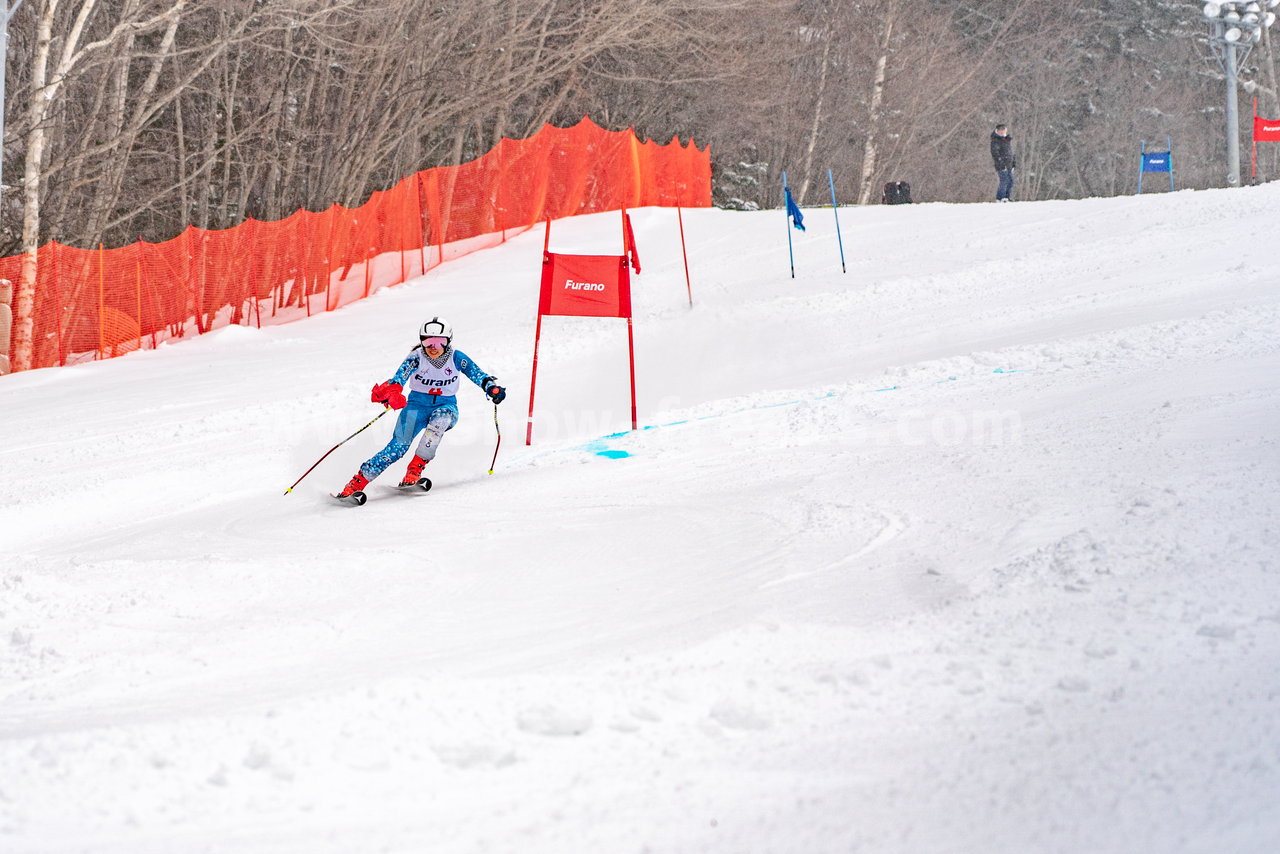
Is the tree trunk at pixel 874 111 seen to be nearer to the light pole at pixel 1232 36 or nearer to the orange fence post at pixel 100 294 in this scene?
the light pole at pixel 1232 36

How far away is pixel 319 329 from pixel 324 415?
5678 mm

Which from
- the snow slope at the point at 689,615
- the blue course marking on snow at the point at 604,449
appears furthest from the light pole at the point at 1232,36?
the blue course marking on snow at the point at 604,449

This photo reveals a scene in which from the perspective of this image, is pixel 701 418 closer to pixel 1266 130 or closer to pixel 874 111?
pixel 1266 130

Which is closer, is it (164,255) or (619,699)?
(619,699)

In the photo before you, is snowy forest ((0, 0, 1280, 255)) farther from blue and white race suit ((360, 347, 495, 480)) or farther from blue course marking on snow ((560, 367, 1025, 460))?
blue course marking on snow ((560, 367, 1025, 460))

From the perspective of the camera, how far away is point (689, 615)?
5.66 meters

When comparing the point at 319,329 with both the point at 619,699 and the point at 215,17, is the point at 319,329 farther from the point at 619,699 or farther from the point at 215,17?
the point at 619,699

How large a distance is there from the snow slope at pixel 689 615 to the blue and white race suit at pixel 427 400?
17.3 inches

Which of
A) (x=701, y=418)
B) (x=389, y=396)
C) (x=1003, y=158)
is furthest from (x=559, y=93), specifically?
(x=389, y=396)

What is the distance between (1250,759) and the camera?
3.79 meters

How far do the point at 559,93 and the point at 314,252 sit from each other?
11879mm

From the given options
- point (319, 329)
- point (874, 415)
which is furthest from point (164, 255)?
point (874, 415)

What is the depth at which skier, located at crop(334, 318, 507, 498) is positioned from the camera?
9.61 m

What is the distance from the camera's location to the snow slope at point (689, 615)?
12.4ft
